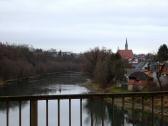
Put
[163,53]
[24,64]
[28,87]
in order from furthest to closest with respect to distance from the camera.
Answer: [24,64], [163,53], [28,87]

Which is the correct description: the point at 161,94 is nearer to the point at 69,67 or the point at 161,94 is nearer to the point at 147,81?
the point at 147,81

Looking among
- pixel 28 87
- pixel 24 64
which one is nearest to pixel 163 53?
pixel 28 87

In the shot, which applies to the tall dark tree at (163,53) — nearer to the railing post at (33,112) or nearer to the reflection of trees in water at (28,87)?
the reflection of trees in water at (28,87)

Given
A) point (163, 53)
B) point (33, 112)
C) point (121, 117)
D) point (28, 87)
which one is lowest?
point (28, 87)

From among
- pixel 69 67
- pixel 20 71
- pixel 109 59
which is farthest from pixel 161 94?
pixel 69 67

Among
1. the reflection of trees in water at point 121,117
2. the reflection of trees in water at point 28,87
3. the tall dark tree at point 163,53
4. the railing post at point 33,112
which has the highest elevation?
the tall dark tree at point 163,53

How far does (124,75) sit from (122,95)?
41.4 meters

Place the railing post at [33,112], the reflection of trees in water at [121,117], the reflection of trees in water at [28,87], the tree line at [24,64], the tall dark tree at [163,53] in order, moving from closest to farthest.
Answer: the railing post at [33,112]
the reflection of trees in water at [121,117]
the reflection of trees in water at [28,87]
the tall dark tree at [163,53]
the tree line at [24,64]

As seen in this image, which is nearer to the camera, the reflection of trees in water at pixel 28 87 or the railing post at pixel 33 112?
the railing post at pixel 33 112

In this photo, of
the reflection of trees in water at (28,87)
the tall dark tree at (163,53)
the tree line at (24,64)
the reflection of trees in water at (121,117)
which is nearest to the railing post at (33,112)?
the reflection of trees in water at (121,117)

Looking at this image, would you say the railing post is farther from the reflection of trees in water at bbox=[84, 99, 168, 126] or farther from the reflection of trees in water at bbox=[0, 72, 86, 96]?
the reflection of trees in water at bbox=[0, 72, 86, 96]

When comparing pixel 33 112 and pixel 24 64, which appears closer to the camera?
pixel 33 112

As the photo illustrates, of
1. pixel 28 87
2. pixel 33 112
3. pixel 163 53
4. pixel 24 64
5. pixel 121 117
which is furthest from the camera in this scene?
pixel 24 64

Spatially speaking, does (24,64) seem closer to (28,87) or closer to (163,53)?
(28,87)
